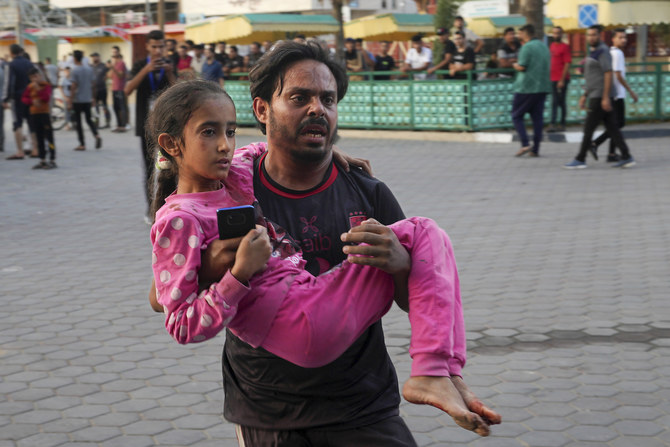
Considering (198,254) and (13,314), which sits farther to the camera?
(13,314)

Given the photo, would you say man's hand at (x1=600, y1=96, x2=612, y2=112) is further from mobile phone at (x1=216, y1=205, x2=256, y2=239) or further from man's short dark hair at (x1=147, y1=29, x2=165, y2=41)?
mobile phone at (x1=216, y1=205, x2=256, y2=239)

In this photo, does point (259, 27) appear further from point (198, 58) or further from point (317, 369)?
point (317, 369)

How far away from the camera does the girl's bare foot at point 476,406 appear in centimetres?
197

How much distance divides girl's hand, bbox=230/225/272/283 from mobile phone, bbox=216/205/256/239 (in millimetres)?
22

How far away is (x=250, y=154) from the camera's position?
250cm

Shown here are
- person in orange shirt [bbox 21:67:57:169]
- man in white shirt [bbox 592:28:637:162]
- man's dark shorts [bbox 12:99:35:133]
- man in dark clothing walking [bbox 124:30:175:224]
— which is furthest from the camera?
man's dark shorts [bbox 12:99:35:133]

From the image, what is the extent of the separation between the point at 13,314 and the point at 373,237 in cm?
479

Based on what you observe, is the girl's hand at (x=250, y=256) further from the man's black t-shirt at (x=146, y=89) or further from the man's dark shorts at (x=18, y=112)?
the man's dark shorts at (x=18, y=112)

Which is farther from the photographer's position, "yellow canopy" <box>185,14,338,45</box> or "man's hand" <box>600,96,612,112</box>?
"yellow canopy" <box>185,14,338,45</box>

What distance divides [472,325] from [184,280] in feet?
12.7

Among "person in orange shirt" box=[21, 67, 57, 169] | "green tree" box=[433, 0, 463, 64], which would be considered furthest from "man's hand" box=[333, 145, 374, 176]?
"green tree" box=[433, 0, 463, 64]

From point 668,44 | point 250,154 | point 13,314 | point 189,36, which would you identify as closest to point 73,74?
point 189,36

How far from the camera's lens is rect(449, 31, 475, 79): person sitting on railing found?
1656 cm

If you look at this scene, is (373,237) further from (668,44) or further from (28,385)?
(668,44)
